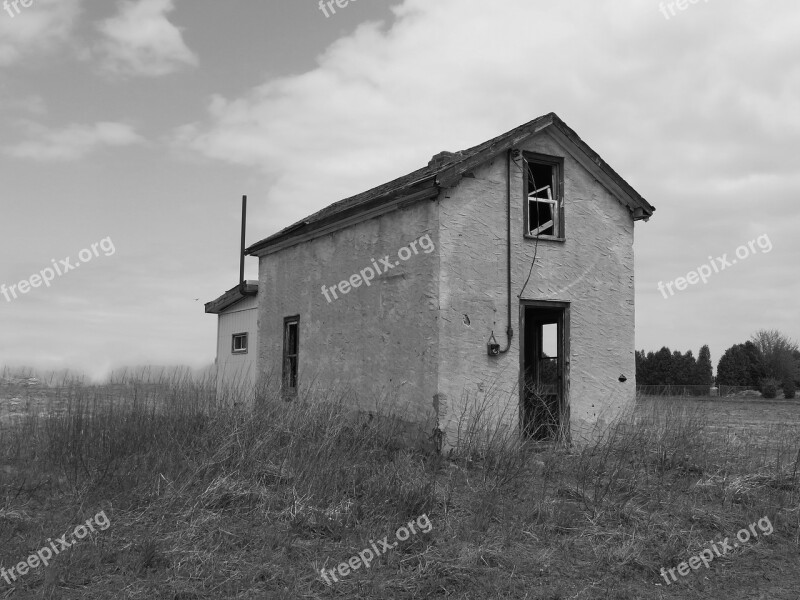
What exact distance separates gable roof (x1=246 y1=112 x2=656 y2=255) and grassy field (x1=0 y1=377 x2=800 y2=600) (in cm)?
369

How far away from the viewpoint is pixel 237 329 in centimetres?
1933

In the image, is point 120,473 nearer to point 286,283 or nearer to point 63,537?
point 63,537

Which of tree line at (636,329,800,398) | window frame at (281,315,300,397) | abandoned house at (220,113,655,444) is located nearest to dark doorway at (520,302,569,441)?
abandoned house at (220,113,655,444)

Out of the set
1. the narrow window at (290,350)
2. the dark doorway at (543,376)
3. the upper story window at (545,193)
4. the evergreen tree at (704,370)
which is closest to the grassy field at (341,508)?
the dark doorway at (543,376)

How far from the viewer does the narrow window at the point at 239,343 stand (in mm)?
18891

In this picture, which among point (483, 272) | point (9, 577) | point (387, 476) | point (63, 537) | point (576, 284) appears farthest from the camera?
point (576, 284)

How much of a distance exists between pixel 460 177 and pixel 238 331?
396 inches

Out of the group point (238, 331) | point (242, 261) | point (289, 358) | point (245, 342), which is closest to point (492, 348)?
point (289, 358)

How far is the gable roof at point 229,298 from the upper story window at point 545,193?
323 inches

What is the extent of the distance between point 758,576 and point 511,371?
4.57 meters

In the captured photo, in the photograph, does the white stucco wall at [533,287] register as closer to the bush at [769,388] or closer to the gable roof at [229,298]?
the gable roof at [229,298]

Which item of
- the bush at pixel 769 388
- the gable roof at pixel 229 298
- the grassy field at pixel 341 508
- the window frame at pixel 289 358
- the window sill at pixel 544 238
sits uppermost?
the window sill at pixel 544 238

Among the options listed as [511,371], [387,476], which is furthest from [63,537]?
[511,371]

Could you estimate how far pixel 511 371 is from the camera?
11375 millimetres
